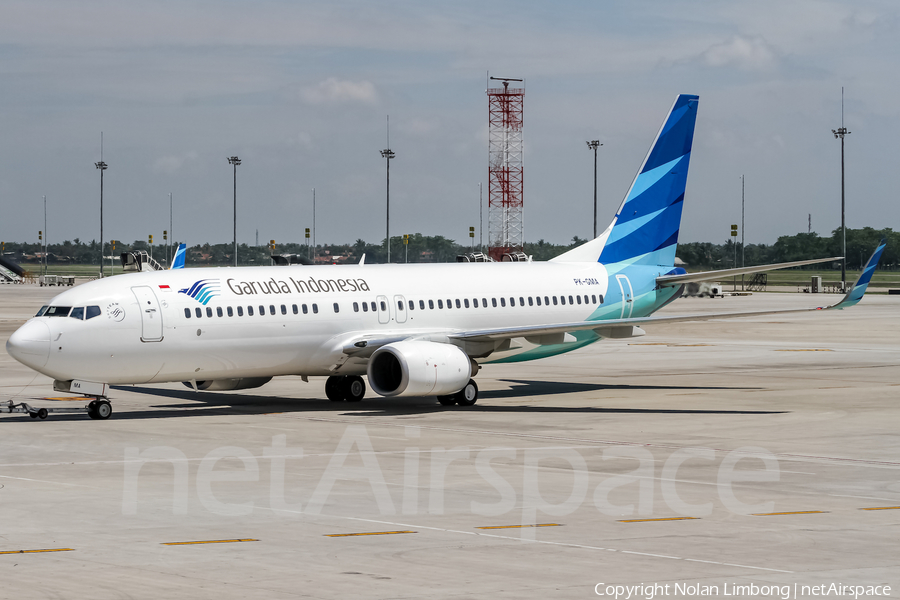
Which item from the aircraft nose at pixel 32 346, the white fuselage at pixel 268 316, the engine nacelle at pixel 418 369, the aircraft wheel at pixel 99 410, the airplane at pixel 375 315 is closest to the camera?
the aircraft nose at pixel 32 346

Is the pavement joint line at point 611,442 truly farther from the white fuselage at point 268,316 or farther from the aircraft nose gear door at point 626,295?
the aircraft nose gear door at point 626,295

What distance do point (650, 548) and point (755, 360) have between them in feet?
125

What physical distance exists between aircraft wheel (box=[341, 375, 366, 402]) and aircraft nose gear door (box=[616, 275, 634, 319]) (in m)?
9.77

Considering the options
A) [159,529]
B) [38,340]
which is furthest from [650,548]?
[38,340]

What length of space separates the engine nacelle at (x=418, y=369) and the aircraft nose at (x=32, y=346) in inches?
339

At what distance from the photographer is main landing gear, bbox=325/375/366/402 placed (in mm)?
37781

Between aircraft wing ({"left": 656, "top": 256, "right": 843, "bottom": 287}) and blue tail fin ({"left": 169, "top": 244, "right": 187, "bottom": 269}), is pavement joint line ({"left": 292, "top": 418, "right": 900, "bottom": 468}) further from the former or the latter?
blue tail fin ({"left": 169, "top": 244, "right": 187, "bottom": 269})

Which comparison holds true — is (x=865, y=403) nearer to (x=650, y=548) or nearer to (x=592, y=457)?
(x=592, y=457)

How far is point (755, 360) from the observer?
53.1 meters

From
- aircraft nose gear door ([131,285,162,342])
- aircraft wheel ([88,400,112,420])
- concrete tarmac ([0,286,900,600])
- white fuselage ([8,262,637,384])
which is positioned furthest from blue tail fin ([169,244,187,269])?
aircraft wheel ([88,400,112,420])

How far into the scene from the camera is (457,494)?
20.9m

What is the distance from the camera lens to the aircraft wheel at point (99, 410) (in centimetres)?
3234

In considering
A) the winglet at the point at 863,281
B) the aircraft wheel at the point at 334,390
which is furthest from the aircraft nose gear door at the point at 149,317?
the winglet at the point at 863,281

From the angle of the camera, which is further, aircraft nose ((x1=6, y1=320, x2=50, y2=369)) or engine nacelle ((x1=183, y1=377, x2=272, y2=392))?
engine nacelle ((x1=183, y1=377, x2=272, y2=392))
